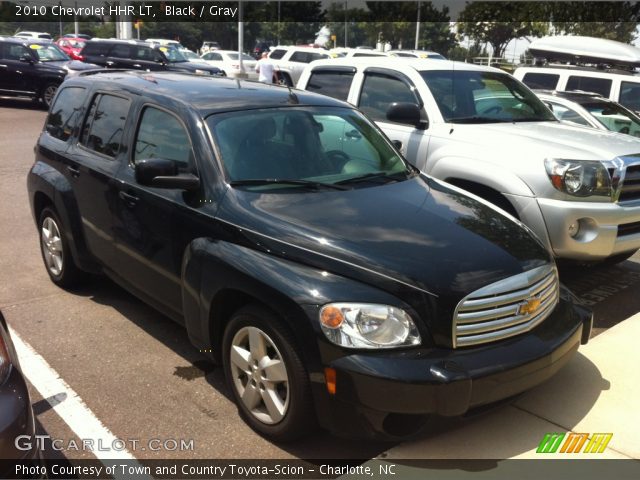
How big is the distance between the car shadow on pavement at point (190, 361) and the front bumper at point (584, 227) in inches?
95.9

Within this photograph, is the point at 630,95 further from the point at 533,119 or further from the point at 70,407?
the point at 70,407

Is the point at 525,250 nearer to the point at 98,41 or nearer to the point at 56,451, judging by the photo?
the point at 56,451

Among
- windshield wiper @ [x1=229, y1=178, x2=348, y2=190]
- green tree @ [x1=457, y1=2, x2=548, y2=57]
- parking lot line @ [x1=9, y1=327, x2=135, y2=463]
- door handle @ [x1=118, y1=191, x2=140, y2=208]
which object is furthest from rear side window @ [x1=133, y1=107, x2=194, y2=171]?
green tree @ [x1=457, y1=2, x2=548, y2=57]

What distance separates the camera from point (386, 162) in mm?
4578

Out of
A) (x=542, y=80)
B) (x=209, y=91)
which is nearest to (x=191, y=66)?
(x=542, y=80)

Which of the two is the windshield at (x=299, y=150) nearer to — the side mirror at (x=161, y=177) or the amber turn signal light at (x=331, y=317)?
the side mirror at (x=161, y=177)

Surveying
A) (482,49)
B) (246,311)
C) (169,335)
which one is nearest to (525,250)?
(246,311)

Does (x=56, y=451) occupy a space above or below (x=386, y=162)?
below

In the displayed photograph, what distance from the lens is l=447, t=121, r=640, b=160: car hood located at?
529 centimetres

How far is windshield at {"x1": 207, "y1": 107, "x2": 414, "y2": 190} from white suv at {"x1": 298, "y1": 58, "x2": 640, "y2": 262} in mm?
1113

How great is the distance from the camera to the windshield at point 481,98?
6.24m

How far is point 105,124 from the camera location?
190 inches

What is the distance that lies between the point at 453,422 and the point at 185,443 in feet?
4.58

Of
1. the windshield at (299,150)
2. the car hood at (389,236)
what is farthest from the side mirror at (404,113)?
the car hood at (389,236)
